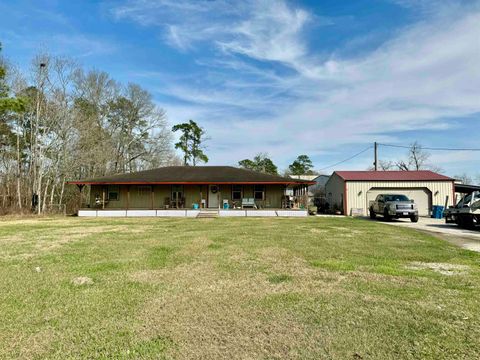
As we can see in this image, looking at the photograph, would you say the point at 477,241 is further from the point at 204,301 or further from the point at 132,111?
the point at 132,111

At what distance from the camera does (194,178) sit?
24.2 metres

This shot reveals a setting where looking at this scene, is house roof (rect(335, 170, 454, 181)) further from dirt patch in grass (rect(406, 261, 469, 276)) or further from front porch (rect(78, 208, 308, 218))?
dirt patch in grass (rect(406, 261, 469, 276))

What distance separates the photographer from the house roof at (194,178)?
75.5 ft

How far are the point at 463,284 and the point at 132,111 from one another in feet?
124

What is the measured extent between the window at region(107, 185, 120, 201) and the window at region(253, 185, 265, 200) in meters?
10.9

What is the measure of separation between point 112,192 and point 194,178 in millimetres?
6822

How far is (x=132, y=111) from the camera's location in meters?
37.8

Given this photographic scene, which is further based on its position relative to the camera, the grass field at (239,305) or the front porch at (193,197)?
the front porch at (193,197)

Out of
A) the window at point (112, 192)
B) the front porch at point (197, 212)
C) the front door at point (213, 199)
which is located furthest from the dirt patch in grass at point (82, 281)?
the window at point (112, 192)

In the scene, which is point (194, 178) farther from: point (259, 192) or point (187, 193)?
point (259, 192)

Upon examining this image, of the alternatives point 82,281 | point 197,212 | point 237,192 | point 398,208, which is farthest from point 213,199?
point 82,281

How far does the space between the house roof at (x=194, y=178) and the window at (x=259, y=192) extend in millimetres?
863

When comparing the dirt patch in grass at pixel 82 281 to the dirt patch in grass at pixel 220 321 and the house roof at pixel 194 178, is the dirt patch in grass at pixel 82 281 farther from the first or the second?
the house roof at pixel 194 178

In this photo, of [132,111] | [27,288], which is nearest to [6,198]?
[132,111]
